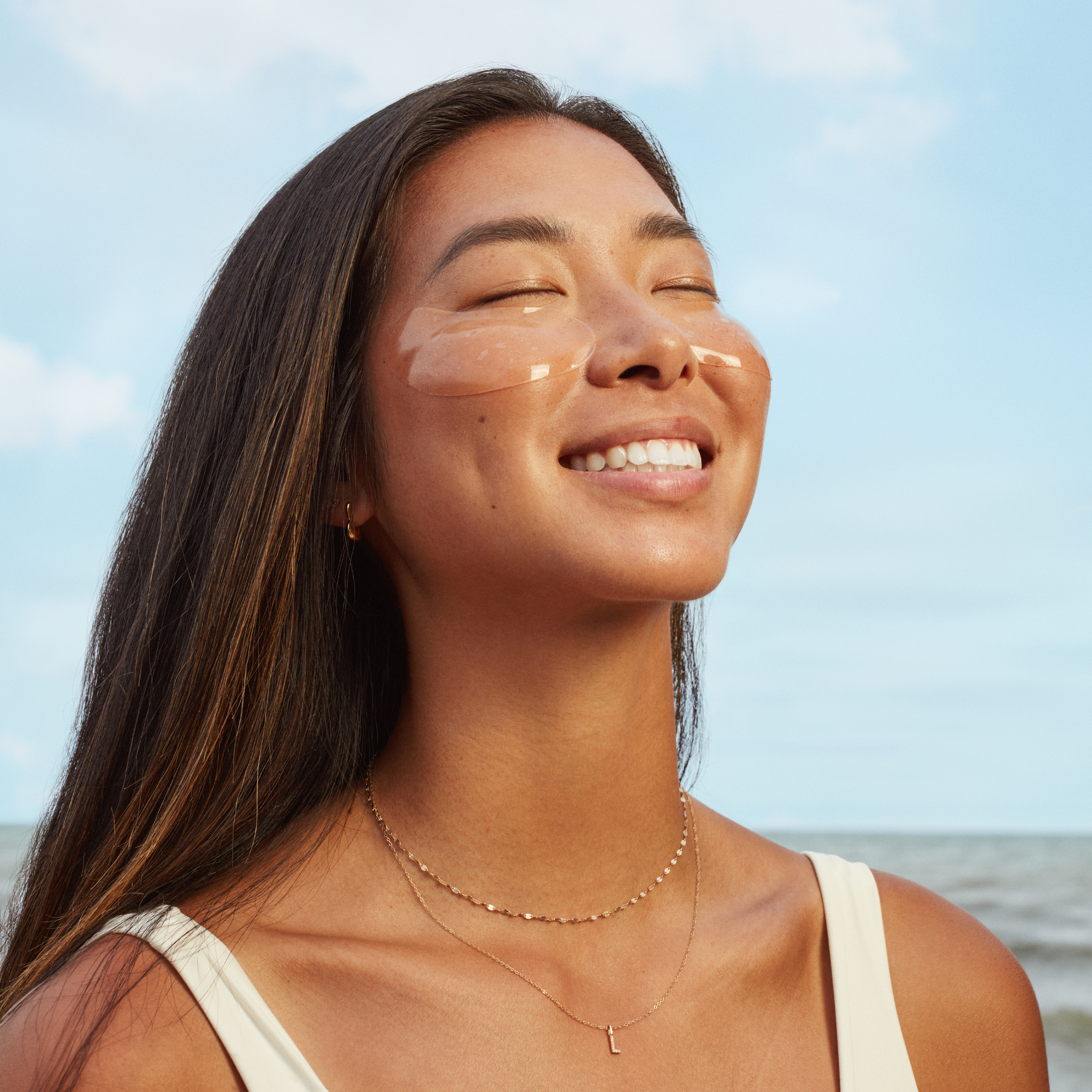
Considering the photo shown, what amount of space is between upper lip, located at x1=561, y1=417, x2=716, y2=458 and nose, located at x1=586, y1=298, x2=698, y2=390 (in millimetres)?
67

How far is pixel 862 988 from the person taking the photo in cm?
227

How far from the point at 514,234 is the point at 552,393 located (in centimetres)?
35

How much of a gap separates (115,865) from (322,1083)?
0.59 metres

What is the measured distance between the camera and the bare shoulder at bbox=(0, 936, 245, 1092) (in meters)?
1.82

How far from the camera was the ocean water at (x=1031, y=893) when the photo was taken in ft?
24.7

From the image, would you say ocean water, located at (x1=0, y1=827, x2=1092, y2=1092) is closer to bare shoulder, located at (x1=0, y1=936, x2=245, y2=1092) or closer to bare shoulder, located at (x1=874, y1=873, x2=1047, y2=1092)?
bare shoulder, located at (x1=0, y1=936, x2=245, y2=1092)

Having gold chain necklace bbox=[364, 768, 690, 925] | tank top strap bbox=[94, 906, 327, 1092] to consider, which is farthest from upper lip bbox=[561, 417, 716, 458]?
tank top strap bbox=[94, 906, 327, 1092]

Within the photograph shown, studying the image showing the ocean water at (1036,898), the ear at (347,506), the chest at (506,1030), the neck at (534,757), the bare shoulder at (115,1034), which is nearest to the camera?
the bare shoulder at (115,1034)

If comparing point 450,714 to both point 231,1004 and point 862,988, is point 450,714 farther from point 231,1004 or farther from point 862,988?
point 862,988

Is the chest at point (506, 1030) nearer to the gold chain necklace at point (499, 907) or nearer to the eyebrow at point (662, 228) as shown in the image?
the gold chain necklace at point (499, 907)

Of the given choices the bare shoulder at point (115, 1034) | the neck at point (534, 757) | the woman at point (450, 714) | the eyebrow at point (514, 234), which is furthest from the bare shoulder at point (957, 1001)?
the eyebrow at point (514, 234)

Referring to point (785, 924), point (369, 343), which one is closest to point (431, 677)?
point (369, 343)

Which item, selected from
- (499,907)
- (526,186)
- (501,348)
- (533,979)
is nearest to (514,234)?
(526,186)

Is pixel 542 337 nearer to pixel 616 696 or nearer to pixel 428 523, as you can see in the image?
pixel 428 523
